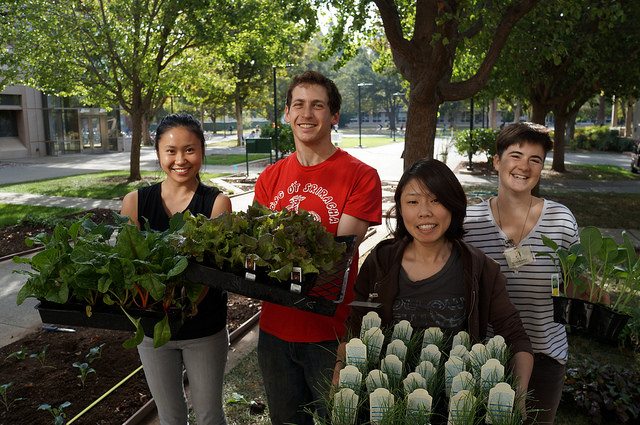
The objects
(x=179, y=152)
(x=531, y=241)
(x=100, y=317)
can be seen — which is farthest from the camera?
(x=179, y=152)

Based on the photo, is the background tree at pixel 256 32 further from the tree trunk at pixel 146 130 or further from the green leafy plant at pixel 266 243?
the tree trunk at pixel 146 130

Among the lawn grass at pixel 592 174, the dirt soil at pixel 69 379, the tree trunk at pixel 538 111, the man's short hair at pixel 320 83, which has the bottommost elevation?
the dirt soil at pixel 69 379

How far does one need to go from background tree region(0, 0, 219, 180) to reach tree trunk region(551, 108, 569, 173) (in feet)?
37.3

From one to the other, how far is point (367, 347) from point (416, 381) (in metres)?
0.25

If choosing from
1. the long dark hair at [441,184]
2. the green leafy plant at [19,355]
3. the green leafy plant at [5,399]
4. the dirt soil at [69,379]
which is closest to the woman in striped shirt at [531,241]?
the long dark hair at [441,184]

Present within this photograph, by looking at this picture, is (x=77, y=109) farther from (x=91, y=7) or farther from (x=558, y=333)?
(x=558, y=333)

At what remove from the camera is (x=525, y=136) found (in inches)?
85.7

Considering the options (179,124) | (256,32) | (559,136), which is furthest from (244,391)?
(559,136)

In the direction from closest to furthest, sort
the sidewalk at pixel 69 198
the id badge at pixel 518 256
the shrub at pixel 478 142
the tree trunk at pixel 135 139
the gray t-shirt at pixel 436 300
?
the gray t-shirt at pixel 436 300, the id badge at pixel 518 256, the sidewalk at pixel 69 198, the tree trunk at pixel 135 139, the shrub at pixel 478 142

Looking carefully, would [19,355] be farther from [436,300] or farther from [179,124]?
[436,300]

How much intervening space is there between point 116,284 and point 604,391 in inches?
133

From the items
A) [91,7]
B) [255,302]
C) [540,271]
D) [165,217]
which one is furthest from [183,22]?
[540,271]

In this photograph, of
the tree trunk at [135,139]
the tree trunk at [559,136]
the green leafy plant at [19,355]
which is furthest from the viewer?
the tree trunk at [559,136]

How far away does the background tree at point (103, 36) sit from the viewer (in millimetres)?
12789
